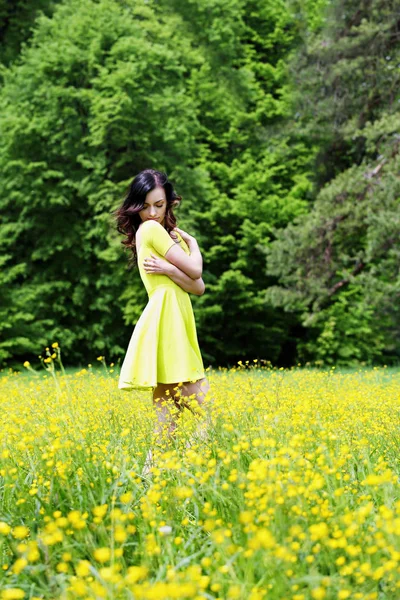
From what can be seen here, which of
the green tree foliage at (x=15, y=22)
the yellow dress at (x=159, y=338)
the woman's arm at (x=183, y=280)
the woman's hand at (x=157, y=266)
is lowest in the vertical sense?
the yellow dress at (x=159, y=338)

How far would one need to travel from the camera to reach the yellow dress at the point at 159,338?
4.16 m

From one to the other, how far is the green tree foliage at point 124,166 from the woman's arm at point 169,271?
1264cm

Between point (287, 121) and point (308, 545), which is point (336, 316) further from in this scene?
point (308, 545)

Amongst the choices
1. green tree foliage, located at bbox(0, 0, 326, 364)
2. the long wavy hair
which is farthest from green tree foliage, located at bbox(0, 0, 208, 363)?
the long wavy hair

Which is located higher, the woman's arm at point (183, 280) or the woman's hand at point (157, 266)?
the woman's hand at point (157, 266)

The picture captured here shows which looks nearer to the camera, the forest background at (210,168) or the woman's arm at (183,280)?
the woman's arm at (183,280)

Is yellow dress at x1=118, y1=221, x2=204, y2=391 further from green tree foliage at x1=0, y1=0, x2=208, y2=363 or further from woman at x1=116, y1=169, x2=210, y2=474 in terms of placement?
green tree foliage at x1=0, y1=0, x2=208, y2=363

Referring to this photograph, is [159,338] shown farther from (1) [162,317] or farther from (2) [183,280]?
(2) [183,280]

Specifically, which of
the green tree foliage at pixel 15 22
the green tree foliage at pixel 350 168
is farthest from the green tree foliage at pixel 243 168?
the green tree foliage at pixel 15 22

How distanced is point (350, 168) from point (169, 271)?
13.8m

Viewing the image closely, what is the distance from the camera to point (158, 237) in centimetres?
423

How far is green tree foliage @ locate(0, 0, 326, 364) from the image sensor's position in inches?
695

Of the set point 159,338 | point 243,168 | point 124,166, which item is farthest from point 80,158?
point 159,338

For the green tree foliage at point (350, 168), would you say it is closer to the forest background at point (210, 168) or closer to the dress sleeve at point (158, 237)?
the forest background at point (210, 168)
